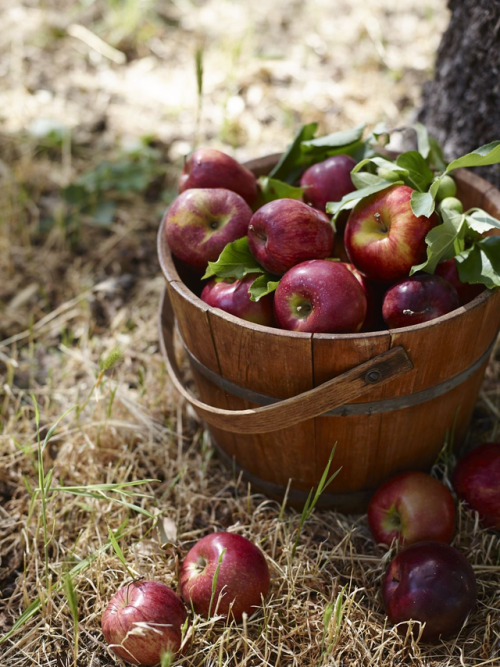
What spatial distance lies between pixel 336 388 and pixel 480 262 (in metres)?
0.60

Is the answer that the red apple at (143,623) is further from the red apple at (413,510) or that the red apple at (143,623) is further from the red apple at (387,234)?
the red apple at (387,234)

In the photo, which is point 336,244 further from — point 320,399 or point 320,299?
point 320,399

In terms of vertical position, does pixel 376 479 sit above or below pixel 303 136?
below

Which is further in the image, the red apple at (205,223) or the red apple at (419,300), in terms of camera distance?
the red apple at (205,223)

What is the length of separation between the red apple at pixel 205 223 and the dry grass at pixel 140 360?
0.48 m

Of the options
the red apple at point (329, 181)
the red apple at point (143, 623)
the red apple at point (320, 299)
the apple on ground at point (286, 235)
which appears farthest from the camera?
the red apple at point (329, 181)

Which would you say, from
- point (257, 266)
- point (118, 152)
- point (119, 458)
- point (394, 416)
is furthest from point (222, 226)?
point (118, 152)

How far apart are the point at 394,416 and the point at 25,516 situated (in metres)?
1.34

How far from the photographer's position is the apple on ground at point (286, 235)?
203cm

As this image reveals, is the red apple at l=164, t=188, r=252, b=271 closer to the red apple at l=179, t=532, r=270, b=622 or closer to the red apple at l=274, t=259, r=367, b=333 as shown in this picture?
the red apple at l=274, t=259, r=367, b=333

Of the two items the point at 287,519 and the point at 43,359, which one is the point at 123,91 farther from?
the point at 287,519

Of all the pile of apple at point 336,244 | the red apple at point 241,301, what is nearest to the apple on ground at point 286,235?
the pile of apple at point 336,244

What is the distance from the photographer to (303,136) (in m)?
2.54

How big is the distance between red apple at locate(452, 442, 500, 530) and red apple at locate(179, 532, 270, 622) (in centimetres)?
74
